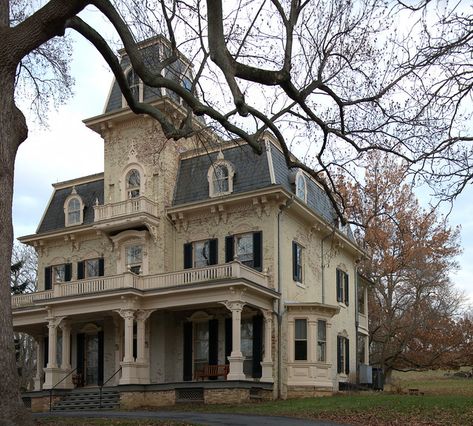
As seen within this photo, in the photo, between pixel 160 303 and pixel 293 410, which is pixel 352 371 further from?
pixel 293 410

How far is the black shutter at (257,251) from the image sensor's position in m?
24.9

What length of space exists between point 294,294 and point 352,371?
7.17 metres

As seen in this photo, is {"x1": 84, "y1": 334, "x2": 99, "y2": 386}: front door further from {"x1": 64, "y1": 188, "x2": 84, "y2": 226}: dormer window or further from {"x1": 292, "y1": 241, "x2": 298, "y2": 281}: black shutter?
{"x1": 292, "y1": 241, "x2": 298, "y2": 281}: black shutter

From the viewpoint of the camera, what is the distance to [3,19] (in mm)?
11281

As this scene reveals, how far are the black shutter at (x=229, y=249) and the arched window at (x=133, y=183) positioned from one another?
486cm

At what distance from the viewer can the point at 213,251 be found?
85.3 feet

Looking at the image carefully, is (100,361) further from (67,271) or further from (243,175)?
(243,175)

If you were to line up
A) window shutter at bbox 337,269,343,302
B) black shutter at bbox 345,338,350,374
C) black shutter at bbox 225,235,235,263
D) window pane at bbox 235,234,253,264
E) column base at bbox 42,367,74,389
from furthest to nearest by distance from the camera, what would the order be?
window shutter at bbox 337,269,343,302 < black shutter at bbox 345,338,350,374 < column base at bbox 42,367,74,389 < black shutter at bbox 225,235,235,263 < window pane at bbox 235,234,253,264

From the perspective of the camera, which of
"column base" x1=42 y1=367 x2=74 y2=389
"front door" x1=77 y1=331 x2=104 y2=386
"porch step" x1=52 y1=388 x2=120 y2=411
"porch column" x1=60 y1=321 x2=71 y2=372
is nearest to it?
"porch step" x1=52 y1=388 x2=120 y2=411

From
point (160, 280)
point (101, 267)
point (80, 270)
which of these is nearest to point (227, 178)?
point (160, 280)

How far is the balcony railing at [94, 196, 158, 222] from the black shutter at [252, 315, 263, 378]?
616cm

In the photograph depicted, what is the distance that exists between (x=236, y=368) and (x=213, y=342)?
125 inches

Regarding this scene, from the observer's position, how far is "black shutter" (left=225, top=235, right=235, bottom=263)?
25438 millimetres

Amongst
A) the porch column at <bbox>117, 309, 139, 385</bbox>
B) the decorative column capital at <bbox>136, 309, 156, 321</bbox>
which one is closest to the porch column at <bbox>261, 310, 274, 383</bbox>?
the decorative column capital at <bbox>136, 309, 156, 321</bbox>
